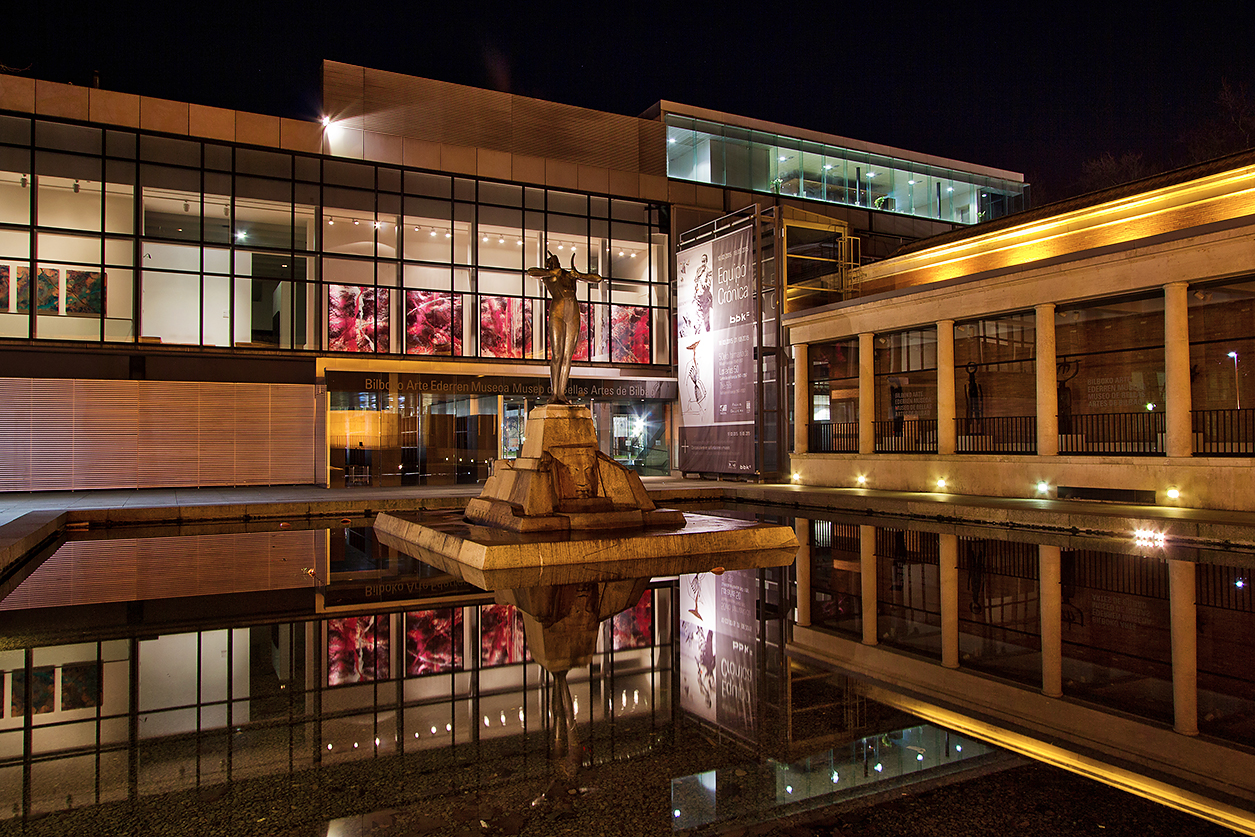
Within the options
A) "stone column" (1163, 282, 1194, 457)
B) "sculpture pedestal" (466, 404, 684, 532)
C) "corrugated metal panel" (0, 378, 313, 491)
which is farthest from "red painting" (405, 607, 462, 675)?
"corrugated metal panel" (0, 378, 313, 491)

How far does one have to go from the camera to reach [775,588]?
9.53 meters

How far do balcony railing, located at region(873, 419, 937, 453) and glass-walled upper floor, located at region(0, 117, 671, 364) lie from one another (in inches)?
393

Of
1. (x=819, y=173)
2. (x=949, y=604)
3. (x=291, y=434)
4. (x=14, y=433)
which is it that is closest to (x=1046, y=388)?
(x=949, y=604)

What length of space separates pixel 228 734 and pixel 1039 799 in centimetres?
448

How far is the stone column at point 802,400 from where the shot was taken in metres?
27.4

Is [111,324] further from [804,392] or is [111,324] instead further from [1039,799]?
[1039,799]

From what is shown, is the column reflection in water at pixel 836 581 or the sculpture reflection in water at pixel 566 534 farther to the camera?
the sculpture reflection in water at pixel 566 534

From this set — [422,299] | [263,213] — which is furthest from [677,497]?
[263,213]

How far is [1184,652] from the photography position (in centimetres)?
645

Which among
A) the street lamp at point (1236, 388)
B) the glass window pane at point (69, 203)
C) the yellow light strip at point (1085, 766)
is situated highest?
the glass window pane at point (69, 203)

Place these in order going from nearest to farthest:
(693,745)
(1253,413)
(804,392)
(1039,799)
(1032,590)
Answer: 1. (1039,799)
2. (693,745)
3. (1032,590)
4. (1253,413)
5. (804,392)

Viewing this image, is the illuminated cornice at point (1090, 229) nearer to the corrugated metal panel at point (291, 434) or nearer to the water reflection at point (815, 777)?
the water reflection at point (815, 777)

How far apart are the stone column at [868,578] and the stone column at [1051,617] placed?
139 cm

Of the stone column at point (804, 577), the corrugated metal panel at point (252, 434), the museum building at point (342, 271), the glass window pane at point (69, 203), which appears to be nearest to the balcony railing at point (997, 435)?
the museum building at point (342, 271)
